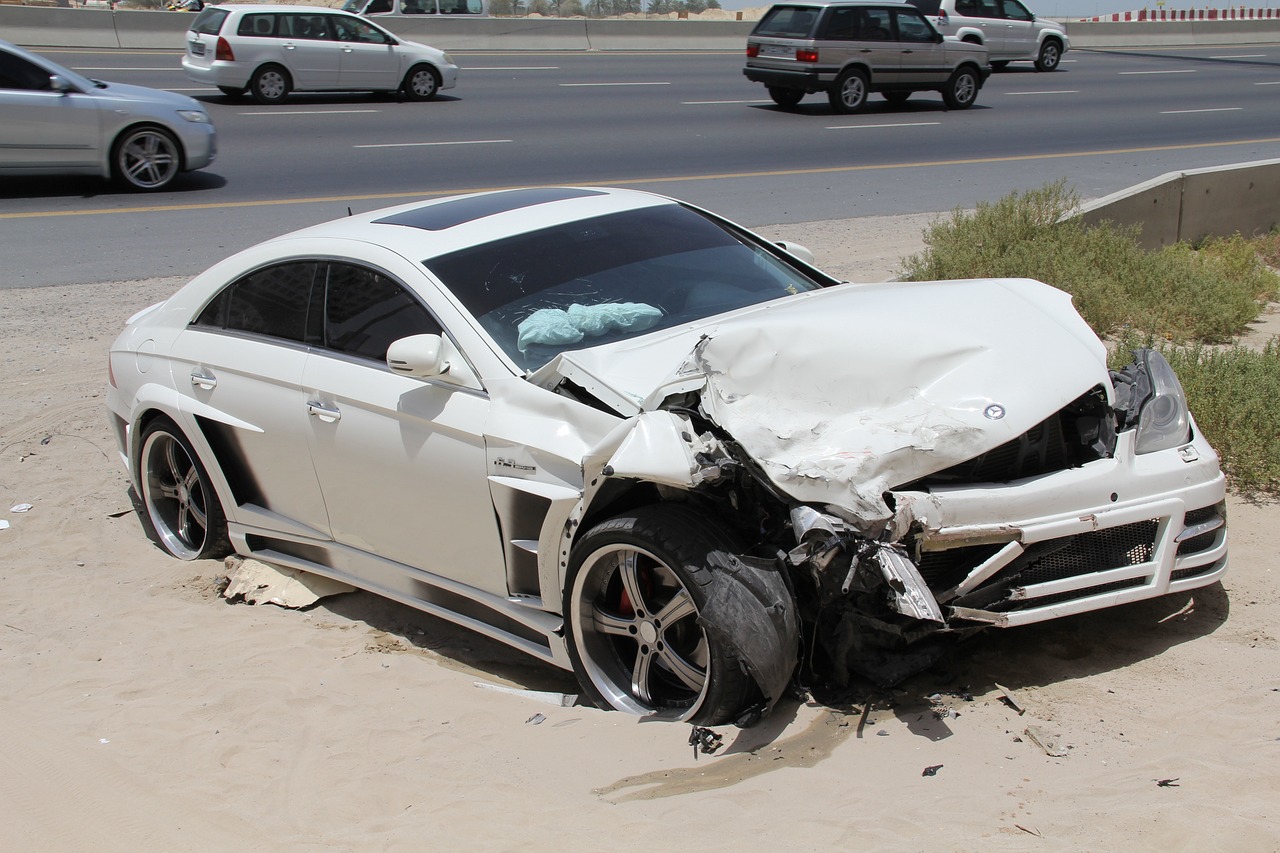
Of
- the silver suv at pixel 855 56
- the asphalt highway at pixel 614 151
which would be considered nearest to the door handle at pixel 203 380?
the asphalt highway at pixel 614 151

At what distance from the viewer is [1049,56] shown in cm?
3131

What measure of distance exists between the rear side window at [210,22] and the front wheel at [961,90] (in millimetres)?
13312

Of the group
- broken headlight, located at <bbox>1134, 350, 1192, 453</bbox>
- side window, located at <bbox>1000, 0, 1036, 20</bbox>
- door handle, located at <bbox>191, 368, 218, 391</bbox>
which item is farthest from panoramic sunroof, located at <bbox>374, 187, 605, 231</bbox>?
side window, located at <bbox>1000, 0, 1036, 20</bbox>

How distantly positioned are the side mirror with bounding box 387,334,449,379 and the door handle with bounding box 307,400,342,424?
1.85ft

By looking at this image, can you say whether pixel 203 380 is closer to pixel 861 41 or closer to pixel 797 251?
pixel 797 251

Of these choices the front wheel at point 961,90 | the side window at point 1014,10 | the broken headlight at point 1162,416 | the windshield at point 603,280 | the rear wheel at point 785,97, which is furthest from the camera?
the side window at point 1014,10

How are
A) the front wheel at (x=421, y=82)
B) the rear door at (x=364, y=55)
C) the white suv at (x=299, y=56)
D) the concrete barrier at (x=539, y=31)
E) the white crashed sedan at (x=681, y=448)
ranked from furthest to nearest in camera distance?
1. the concrete barrier at (x=539, y=31)
2. the front wheel at (x=421, y=82)
3. the rear door at (x=364, y=55)
4. the white suv at (x=299, y=56)
5. the white crashed sedan at (x=681, y=448)

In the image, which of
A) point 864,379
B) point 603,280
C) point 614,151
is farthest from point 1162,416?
point 614,151

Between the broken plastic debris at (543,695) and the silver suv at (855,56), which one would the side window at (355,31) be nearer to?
the silver suv at (855,56)

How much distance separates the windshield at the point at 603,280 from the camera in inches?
192

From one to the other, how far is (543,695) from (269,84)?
1930 centimetres

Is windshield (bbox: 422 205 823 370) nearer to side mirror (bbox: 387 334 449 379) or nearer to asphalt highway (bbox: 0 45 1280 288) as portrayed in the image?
side mirror (bbox: 387 334 449 379)

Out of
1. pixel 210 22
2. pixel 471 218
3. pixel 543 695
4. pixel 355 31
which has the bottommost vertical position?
pixel 543 695

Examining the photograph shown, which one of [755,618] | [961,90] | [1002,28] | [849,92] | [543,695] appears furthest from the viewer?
[1002,28]
